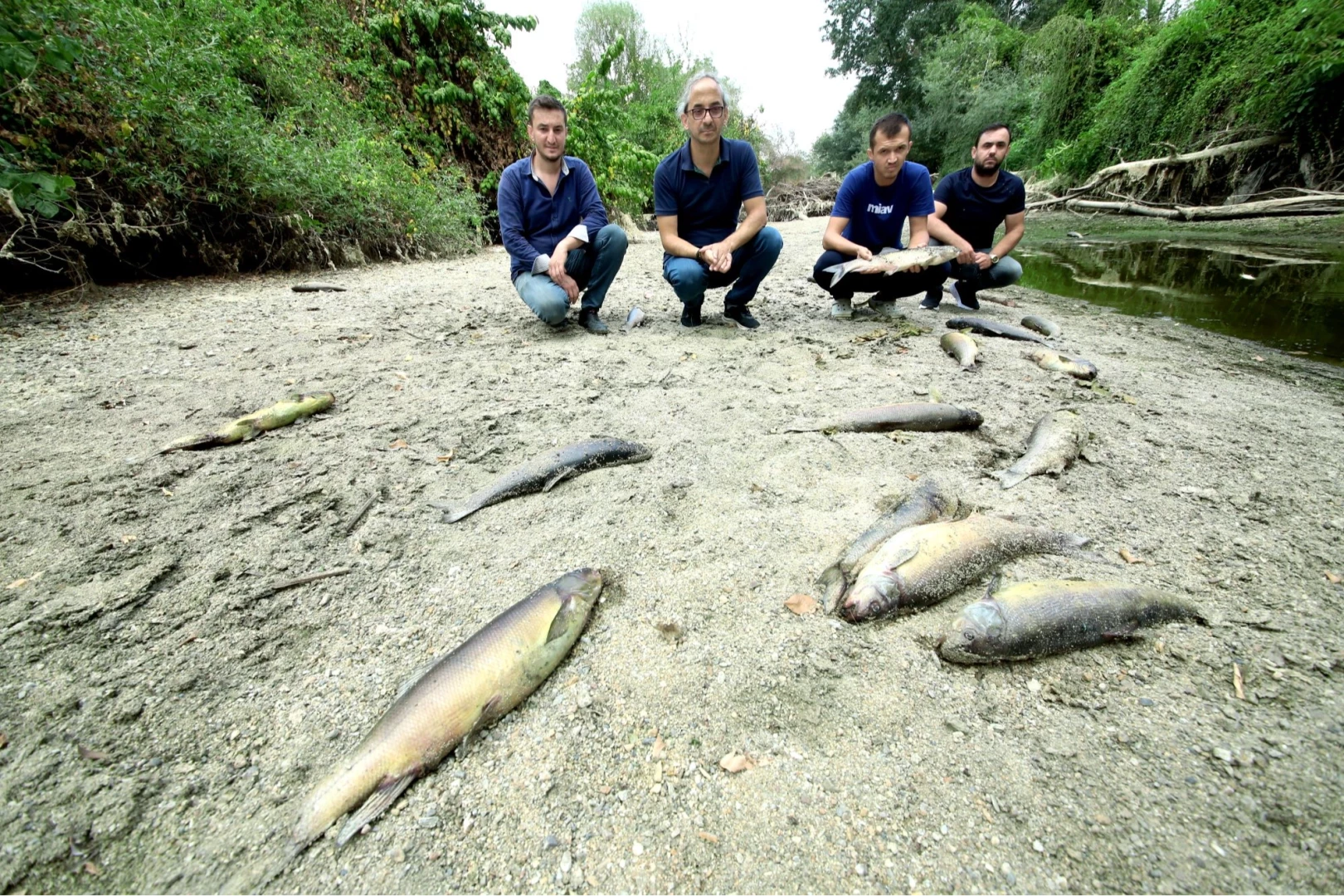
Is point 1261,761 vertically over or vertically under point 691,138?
under

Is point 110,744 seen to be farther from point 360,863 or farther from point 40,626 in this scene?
point 360,863

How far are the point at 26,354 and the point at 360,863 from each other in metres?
4.51

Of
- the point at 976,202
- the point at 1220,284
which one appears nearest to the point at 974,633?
the point at 976,202

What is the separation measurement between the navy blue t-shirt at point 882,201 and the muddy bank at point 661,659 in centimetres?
215

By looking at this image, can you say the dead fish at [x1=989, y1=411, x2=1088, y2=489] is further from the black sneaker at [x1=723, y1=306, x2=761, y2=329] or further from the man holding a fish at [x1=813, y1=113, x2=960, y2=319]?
the black sneaker at [x1=723, y1=306, x2=761, y2=329]

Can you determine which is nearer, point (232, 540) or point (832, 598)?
point (832, 598)

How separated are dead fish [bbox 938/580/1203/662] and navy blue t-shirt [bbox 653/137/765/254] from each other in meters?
3.40

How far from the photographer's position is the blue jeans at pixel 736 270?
4020 millimetres

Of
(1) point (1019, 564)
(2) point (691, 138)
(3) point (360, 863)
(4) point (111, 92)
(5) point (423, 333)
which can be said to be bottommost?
(3) point (360, 863)

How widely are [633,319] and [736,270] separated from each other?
98 centimetres

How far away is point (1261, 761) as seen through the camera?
3.63 feet

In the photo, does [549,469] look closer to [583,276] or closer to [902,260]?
[583,276]

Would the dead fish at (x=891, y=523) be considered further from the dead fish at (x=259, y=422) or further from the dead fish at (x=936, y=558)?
the dead fish at (x=259, y=422)

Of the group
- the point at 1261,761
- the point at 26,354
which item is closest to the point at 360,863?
the point at 1261,761
